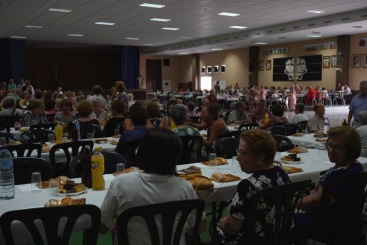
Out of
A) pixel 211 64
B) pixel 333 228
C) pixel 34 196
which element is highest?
pixel 211 64

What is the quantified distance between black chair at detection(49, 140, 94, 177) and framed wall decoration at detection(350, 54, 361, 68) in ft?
58.1

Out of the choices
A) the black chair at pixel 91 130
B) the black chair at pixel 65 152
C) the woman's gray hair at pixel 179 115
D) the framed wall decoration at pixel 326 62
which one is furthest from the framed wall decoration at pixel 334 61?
the black chair at pixel 65 152

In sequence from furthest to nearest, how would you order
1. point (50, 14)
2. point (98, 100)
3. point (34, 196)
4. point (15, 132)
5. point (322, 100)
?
point (322, 100), point (50, 14), point (98, 100), point (15, 132), point (34, 196)

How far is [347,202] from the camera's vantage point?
259 cm

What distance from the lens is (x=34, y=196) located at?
264 centimetres

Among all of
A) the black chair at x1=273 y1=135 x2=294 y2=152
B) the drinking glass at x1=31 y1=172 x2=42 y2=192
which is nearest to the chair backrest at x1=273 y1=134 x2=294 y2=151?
the black chair at x1=273 y1=135 x2=294 y2=152

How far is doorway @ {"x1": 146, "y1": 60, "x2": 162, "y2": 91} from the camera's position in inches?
1191

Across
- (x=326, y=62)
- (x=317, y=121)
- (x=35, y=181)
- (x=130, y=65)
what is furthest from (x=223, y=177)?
(x=130, y=65)

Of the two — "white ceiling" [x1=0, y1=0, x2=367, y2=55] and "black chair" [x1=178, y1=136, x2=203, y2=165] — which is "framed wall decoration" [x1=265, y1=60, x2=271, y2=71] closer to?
"white ceiling" [x1=0, y1=0, x2=367, y2=55]

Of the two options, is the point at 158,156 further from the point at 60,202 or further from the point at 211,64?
the point at 211,64

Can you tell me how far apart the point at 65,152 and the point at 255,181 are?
2.58 m

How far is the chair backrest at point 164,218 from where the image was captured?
189cm

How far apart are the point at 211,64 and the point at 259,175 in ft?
86.5

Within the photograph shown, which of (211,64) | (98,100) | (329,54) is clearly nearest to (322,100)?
(329,54)
